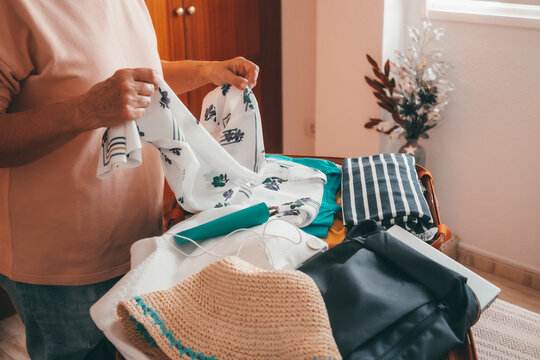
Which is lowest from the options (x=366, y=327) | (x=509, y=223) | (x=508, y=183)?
(x=509, y=223)

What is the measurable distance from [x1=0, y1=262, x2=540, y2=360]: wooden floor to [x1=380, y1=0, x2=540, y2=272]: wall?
10 cm

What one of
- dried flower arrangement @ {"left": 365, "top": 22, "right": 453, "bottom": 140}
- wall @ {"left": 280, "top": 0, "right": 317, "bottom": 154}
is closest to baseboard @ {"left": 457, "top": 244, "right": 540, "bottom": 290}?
dried flower arrangement @ {"left": 365, "top": 22, "right": 453, "bottom": 140}

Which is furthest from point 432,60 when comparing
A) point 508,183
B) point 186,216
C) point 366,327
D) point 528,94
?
point 366,327

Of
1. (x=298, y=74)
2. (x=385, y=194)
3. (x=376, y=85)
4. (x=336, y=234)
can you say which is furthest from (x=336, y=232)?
(x=298, y=74)

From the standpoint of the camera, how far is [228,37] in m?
2.43

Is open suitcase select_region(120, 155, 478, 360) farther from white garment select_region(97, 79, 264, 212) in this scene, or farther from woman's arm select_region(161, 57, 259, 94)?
woman's arm select_region(161, 57, 259, 94)

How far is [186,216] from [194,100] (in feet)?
4.71

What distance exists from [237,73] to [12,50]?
1.45 feet

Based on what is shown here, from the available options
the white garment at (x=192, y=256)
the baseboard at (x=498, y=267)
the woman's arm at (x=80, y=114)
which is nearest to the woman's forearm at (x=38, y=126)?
the woman's arm at (x=80, y=114)

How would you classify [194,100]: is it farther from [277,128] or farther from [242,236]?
[242,236]

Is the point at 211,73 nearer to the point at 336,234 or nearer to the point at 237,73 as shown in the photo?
the point at 237,73

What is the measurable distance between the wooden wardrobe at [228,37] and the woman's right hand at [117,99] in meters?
1.41

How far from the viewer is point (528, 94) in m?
1.88

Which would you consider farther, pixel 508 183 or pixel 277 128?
pixel 277 128
